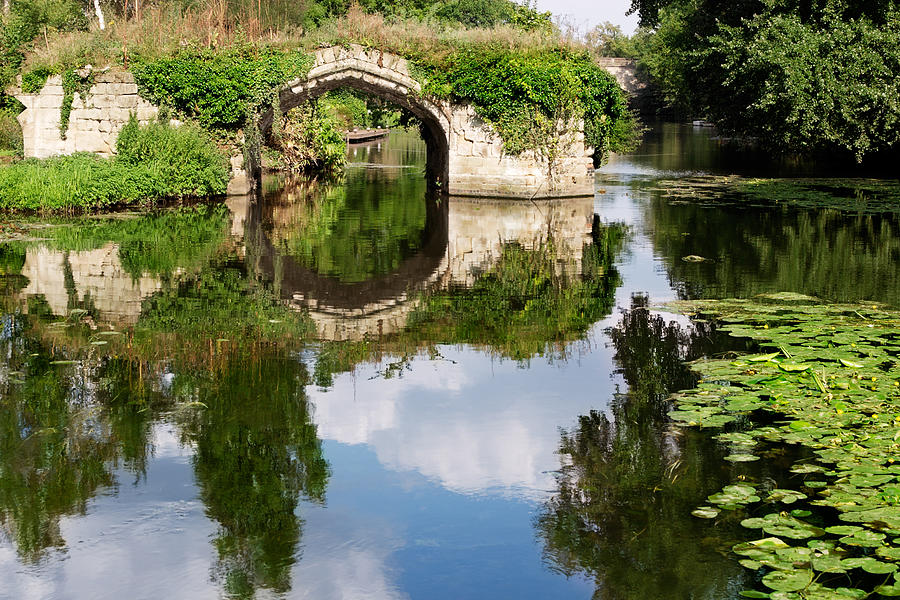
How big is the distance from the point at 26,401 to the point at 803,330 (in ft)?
21.5

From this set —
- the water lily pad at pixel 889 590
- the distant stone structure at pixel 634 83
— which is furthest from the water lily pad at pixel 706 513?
the distant stone structure at pixel 634 83

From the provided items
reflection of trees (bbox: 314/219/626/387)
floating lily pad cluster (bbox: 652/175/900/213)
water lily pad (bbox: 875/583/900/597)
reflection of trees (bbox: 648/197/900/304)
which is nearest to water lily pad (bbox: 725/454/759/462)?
water lily pad (bbox: 875/583/900/597)

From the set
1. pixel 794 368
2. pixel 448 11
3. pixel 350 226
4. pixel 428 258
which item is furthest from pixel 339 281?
pixel 448 11

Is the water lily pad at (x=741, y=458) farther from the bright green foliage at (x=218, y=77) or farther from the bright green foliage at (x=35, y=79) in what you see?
the bright green foliage at (x=35, y=79)

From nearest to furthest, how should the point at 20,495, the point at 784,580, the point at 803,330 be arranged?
the point at 784,580 < the point at 20,495 < the point at 803,330

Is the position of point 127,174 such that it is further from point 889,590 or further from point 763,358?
point 889,590

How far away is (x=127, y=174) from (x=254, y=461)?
14.8 metres

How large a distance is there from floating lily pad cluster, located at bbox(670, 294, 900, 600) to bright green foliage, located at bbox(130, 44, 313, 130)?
13585 mm

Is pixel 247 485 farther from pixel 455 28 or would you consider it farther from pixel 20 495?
pixel 455 28

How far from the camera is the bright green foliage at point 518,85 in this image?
2152 centimetres

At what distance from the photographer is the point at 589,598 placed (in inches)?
181

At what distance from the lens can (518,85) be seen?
21.4 m

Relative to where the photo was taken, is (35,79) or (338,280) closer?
(338,280)

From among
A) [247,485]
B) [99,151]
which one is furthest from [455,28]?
[247,485]
